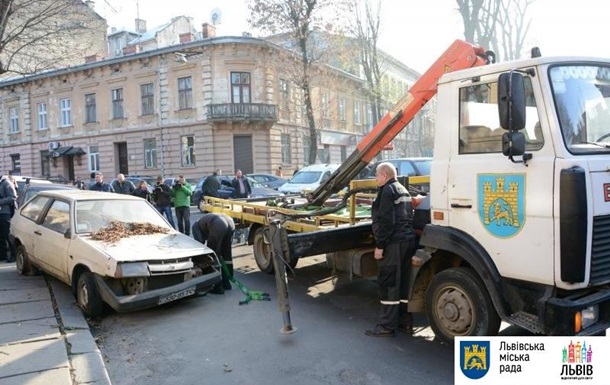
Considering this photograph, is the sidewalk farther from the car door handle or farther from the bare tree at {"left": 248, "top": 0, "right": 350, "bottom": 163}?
the bare tree at {"left": 248, "top": 0, "right": 350, "bottom": 163}

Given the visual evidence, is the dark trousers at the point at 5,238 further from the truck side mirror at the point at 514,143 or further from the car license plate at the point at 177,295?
the truck side mirror at the point at 514,143

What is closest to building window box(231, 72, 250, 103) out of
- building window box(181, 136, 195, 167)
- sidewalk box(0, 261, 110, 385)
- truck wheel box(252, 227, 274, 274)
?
building window box(181, 136, 195, 167)

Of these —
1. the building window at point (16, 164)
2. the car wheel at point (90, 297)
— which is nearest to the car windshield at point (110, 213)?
the car wheel at point (90, 297)

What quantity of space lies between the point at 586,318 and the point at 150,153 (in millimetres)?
31041

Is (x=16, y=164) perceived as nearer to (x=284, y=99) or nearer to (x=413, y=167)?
(x=284, y=99)

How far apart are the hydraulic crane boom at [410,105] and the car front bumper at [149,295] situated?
2.38m

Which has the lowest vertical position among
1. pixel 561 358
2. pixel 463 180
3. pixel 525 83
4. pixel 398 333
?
pixel 398 333

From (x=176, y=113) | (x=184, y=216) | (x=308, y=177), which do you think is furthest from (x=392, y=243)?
(x=176, y=113)

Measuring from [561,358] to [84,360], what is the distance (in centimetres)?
405

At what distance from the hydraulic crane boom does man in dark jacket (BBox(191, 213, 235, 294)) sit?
5.50ft

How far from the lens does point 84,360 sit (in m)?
4.39

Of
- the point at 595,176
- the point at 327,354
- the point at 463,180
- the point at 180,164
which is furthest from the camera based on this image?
the point at 180,164

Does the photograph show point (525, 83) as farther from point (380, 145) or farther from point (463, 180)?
point (380, 145)

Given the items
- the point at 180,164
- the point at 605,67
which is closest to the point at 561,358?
the point at 605,67
